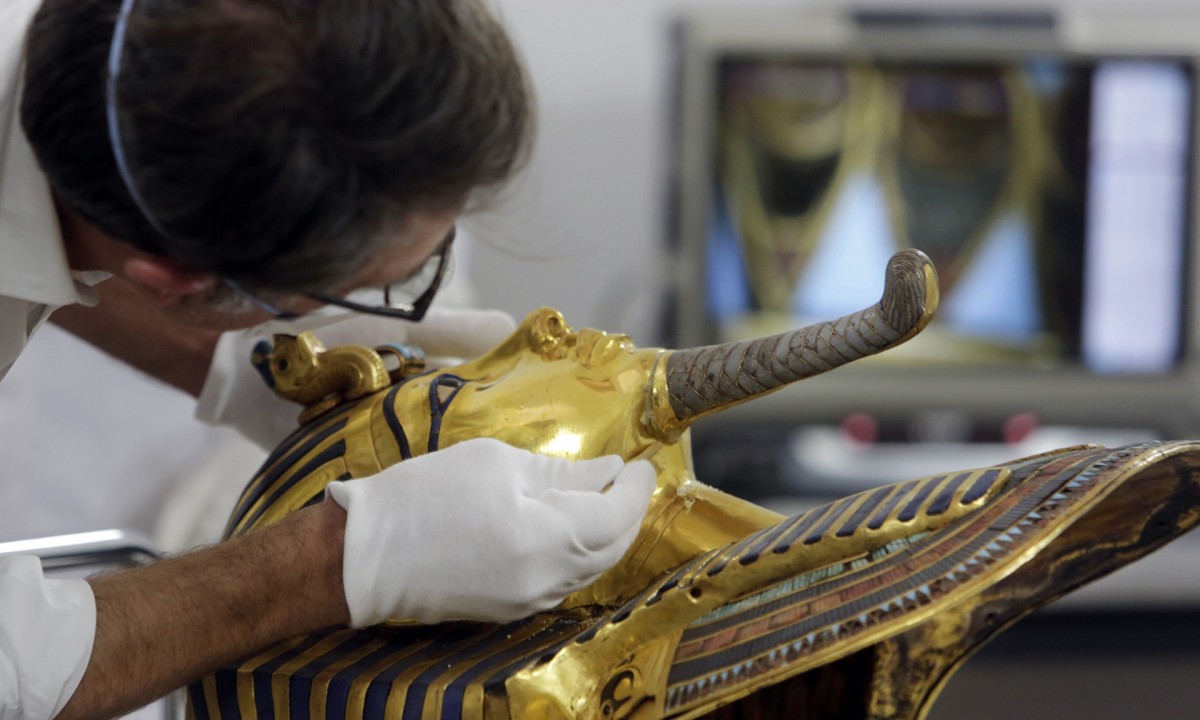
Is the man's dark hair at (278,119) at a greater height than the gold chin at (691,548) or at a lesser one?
greater

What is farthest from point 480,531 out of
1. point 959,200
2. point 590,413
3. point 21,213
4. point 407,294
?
point 959,200

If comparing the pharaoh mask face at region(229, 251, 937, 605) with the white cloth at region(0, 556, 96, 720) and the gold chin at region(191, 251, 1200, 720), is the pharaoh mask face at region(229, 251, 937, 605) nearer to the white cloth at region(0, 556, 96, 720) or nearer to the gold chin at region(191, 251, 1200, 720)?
the gold chin at region(191, 251, 1200, 720)

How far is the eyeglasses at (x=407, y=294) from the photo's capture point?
2.34 ft

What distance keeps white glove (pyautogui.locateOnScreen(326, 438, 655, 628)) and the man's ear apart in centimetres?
14

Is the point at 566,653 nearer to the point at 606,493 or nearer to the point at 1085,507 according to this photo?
the point at 606,493

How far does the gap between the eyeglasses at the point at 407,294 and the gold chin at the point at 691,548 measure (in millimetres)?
41

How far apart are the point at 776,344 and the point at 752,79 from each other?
1.61 m

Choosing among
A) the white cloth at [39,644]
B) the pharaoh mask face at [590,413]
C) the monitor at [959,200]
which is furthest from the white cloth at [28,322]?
the monitor at [959,200]

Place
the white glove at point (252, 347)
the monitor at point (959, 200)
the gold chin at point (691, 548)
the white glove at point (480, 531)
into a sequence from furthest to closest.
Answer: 1. the monitor at point (959, 200)
2. the white glove at point (252, 347)
3. the white glove at point (480, 531)
4. the gold chin at point (691, 548)

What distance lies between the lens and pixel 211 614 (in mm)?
681

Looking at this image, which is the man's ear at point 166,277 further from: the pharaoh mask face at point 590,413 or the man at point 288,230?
the pharaoh mask face at point 590,413

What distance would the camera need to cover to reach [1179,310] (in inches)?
92.6

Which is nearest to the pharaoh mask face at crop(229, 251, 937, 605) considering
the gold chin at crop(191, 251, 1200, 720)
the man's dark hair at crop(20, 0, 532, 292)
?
the gold chin at crop(191, 251, 1200, 720)

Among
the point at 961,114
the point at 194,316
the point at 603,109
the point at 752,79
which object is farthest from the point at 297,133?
the point at 603,109
